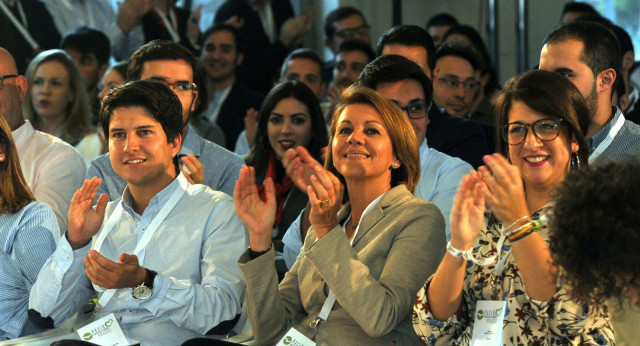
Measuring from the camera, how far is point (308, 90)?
4.17 meters

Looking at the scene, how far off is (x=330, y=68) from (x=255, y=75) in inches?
22.4

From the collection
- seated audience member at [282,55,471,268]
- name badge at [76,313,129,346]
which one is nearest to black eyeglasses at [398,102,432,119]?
seated audience member at [282,55,471,268]

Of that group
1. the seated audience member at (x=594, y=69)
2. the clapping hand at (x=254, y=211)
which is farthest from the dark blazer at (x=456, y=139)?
the clapping hand at (x=254, y=211)

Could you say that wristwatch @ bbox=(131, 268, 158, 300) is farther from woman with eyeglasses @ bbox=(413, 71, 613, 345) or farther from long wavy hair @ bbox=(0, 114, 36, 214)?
woman with eyeglasses @ bbox=(413, 71, 613, 345)

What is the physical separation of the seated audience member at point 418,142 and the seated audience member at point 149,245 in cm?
40

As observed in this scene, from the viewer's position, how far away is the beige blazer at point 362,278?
8.09 feet

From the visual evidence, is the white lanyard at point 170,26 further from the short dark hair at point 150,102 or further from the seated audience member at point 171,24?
the short dark hair at point 150,102

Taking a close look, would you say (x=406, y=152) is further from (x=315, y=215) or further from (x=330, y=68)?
(x=330, y=68)

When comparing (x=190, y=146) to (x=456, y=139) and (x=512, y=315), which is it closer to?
(x=456, y=139)

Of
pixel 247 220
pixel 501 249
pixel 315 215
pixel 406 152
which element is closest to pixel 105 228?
pixel 247 220

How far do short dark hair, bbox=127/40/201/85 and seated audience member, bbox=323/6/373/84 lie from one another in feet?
7.67

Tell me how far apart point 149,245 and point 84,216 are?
235mm

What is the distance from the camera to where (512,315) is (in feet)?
7.53

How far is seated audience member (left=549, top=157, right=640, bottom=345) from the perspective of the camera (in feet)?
6.16
